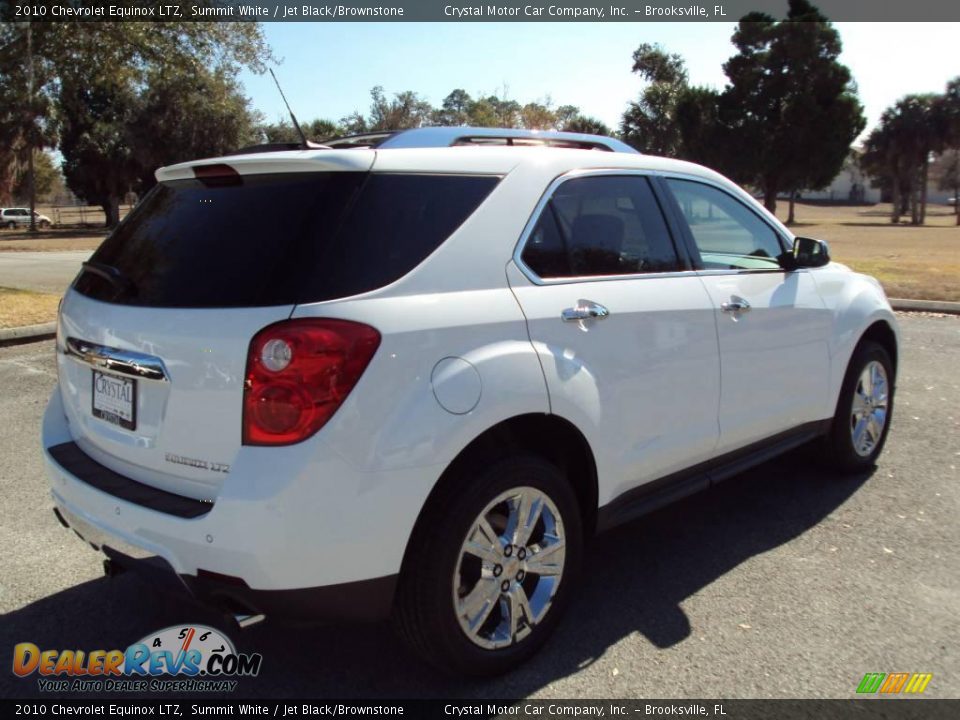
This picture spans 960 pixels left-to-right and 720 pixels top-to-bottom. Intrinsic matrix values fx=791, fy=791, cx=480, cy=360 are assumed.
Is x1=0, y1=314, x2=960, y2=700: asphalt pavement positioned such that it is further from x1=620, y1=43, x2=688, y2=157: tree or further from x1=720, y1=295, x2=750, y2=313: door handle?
x1=620, y1=43, x2=688, y2=157: tree

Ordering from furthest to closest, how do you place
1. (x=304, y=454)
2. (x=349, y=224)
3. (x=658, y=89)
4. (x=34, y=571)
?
1. (x=658, y=89)
2. (x=34, y=571)
3. (x=349, y=224)
4. (x=304, y=454)

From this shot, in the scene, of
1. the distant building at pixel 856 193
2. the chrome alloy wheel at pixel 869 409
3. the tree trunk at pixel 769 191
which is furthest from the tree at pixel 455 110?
the distant building at pixel 856 193

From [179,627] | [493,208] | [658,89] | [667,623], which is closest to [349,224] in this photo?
[493,208]

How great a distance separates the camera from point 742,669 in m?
2.82

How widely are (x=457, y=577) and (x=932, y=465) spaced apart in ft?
12.5

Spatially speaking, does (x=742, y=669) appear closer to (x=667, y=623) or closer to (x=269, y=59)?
(x=667, y=623)

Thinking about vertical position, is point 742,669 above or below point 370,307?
below

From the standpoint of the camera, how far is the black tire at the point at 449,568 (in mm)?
2486

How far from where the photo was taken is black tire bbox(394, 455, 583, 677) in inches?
97.9

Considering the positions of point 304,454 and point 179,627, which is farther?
point 179,627

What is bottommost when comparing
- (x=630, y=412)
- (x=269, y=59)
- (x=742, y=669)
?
(x=742, y=669)

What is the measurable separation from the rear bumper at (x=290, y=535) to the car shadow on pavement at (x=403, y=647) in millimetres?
442

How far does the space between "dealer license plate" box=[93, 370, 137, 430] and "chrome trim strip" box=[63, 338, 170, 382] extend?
37 millimetres

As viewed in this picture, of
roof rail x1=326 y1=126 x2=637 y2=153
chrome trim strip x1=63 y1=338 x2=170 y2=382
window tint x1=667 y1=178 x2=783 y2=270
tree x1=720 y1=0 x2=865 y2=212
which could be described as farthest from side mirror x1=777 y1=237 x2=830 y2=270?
tree x1=720 y1=0 x2=865 y2=212
